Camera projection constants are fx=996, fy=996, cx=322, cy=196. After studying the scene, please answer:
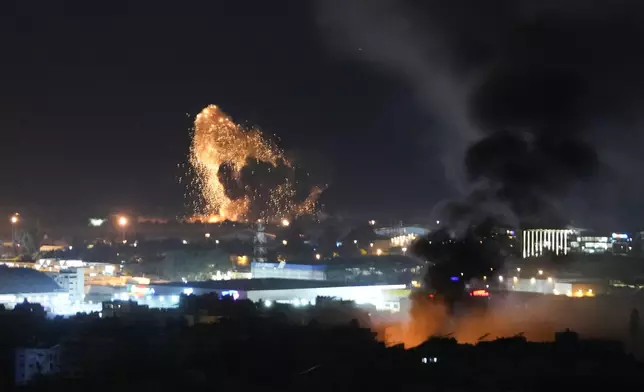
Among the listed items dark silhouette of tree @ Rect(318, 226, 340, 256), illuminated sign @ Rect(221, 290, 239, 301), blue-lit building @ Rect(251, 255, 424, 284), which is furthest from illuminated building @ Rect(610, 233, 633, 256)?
illuminated sign @ Rect(221, 290, 239, 301)

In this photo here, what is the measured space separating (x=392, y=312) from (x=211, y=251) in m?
14.4

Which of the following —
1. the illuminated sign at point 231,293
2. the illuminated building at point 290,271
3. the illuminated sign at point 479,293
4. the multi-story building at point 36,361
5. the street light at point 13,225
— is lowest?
the multi-story building at point 36,361

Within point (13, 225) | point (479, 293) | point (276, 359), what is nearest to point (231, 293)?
point (479, 293)

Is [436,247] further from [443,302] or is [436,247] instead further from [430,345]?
[430,345]

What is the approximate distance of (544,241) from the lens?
92.9ft

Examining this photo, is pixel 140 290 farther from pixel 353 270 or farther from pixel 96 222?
pixel 96 222

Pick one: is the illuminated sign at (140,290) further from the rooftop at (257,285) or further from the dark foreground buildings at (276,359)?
the dark foreground buildings at (276,359)

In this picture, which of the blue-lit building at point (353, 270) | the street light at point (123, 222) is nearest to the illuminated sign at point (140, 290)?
the blue-lit building at point (353, 270)

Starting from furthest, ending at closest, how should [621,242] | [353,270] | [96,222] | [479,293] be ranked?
[96,222] → [621,242] → [353,270] → [479,293]

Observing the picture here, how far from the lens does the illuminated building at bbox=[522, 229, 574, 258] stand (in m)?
25.8

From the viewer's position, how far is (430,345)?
1514cm

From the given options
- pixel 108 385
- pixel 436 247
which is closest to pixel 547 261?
pixel 436 247

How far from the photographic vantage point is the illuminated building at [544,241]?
84.6ft

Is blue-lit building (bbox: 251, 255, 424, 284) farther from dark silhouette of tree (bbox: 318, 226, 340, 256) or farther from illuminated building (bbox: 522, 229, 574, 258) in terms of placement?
dark silhouette of tree (bbox: 318, 226, 340, 256)
